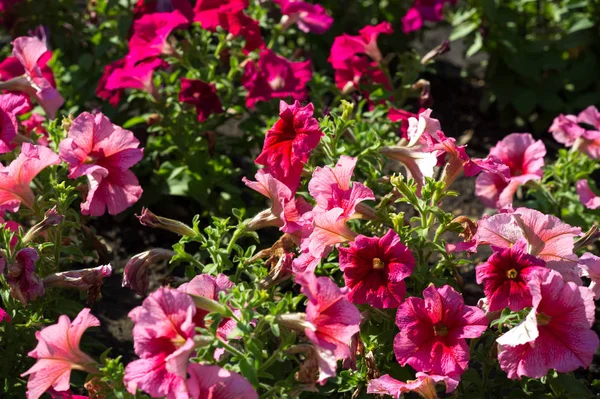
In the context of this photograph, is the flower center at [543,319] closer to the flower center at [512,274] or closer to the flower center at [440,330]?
the flower center at [512,274]

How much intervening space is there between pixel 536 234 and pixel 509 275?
14cm

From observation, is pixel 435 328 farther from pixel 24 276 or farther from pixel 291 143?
pixel 24 276

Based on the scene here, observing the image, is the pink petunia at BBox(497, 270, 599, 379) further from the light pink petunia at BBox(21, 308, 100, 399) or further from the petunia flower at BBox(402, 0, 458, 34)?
the petunia flower at BBox(402, 0, 458, 34)

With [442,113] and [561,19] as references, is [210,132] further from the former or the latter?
[561,19]

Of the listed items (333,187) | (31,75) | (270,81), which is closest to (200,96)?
(270,81)

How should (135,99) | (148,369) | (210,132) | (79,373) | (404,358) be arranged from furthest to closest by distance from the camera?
1. (135,99)
2. (210,132)
3. (79,373)
4. (404,358)
5. (148,369)

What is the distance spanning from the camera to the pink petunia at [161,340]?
6.14 ft

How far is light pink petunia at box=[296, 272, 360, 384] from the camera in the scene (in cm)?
197

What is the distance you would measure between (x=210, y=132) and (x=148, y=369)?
5.46 feet

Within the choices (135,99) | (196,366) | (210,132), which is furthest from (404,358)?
Answer: (135,99)

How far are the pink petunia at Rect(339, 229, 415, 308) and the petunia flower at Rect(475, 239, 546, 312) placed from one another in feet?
0.63

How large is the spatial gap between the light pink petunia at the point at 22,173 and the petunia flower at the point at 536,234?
1.21m

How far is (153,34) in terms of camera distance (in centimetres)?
340

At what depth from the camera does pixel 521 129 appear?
4.71 m
